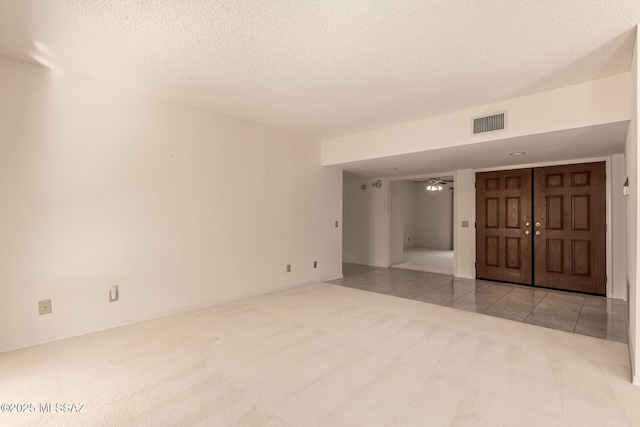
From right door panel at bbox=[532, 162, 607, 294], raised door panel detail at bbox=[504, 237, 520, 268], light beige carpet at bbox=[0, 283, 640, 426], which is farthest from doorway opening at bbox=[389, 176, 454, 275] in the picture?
light beige carpet at bbox=[0, 283, 640, 426]

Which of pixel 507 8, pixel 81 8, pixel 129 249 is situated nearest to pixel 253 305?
pixel 129 249

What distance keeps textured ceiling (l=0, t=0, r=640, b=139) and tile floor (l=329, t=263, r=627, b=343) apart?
249cm

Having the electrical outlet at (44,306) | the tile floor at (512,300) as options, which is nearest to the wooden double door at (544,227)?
the tile floor at (512,300)

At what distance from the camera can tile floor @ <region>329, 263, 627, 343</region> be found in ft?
10.8

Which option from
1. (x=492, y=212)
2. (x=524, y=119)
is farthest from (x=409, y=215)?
(x=524, y=119)

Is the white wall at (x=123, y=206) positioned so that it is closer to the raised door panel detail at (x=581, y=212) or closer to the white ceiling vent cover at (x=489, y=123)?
the white ceiling vent cover at (x=489, y=123)

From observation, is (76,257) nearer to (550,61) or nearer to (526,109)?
(550,61)

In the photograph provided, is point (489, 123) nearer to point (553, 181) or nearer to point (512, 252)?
point (553, 181)

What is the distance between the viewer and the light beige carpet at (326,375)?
176 centimetres

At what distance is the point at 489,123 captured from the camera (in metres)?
3.57

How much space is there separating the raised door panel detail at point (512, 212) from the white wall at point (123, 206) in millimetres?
3834

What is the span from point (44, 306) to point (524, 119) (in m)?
5.12

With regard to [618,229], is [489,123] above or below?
above

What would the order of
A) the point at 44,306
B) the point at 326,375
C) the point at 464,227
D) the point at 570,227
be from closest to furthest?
the point at 326,375, the point at 44,306, the point at 570,227, the point at 464,227
